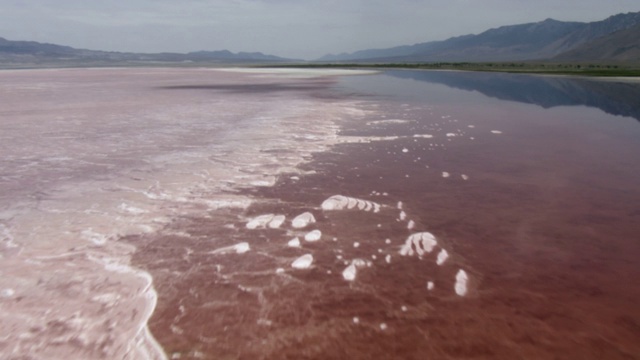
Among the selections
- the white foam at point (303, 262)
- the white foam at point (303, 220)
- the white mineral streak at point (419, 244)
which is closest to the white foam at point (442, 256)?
the white mineral streak at point (419, 244)

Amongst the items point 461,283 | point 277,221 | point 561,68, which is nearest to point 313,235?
point 277,221

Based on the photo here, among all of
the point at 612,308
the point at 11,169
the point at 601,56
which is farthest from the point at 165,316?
the point at 601,56

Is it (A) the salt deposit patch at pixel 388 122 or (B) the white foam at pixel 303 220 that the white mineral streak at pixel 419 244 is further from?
(A) the salt deposit patch at pixel 388 122

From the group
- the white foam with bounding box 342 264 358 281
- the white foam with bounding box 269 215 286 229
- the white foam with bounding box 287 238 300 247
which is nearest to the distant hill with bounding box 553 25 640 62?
the white foam with bounding box 269 215 286 229

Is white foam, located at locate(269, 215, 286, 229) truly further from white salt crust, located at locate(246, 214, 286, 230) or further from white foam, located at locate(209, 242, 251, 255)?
white foam, located at locate(209, 242, 251, 255)

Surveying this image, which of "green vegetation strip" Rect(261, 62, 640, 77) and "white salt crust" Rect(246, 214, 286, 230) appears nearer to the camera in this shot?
"white salt crust" Rect(246, 214, 286, 230)

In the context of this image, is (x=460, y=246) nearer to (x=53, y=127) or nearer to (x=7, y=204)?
(x=7, y=204)

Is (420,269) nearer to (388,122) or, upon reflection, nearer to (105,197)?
(105,197)
